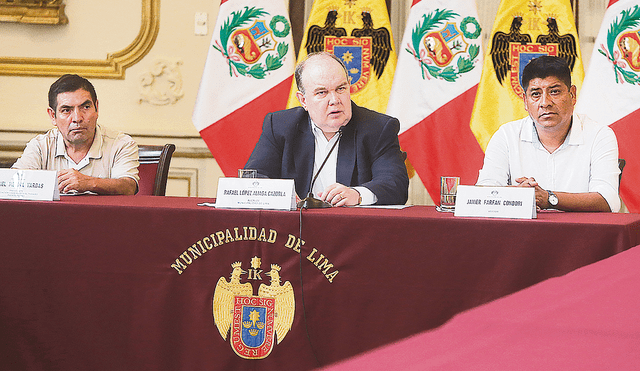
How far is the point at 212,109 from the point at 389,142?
153 cm

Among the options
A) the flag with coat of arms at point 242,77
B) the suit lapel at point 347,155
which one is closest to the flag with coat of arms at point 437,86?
the flag with coat of arms at point 242,77

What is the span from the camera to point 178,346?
151cm

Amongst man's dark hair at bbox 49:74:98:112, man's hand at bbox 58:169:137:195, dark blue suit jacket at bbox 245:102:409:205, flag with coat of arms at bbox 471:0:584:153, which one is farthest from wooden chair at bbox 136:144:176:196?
flag with coat of arms at bbox 471:0:584:153

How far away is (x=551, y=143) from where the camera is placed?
222cm

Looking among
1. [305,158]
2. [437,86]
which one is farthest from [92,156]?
[437,86]

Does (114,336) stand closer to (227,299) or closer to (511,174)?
(227,299)

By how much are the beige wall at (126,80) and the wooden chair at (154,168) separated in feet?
3.34

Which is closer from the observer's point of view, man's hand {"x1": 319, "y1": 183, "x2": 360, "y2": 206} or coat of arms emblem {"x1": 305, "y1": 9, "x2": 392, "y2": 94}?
man's hand {"x1": 319, "y1": 183, "x2": 360, "y2": 206}

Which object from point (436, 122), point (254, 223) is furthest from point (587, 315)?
point (436, 122)

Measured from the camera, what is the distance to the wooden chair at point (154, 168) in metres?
2.49

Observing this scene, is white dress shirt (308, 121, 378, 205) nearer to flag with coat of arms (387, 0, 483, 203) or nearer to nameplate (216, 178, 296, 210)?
nameplate (216, 178, 296, 210)

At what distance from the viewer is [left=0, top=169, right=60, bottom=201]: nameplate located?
1695 millimetres

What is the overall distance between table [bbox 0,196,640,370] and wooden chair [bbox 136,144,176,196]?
0.87 m

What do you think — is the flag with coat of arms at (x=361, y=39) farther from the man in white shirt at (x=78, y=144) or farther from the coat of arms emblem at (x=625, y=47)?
the man in white shirt at (x=78, y=144)
